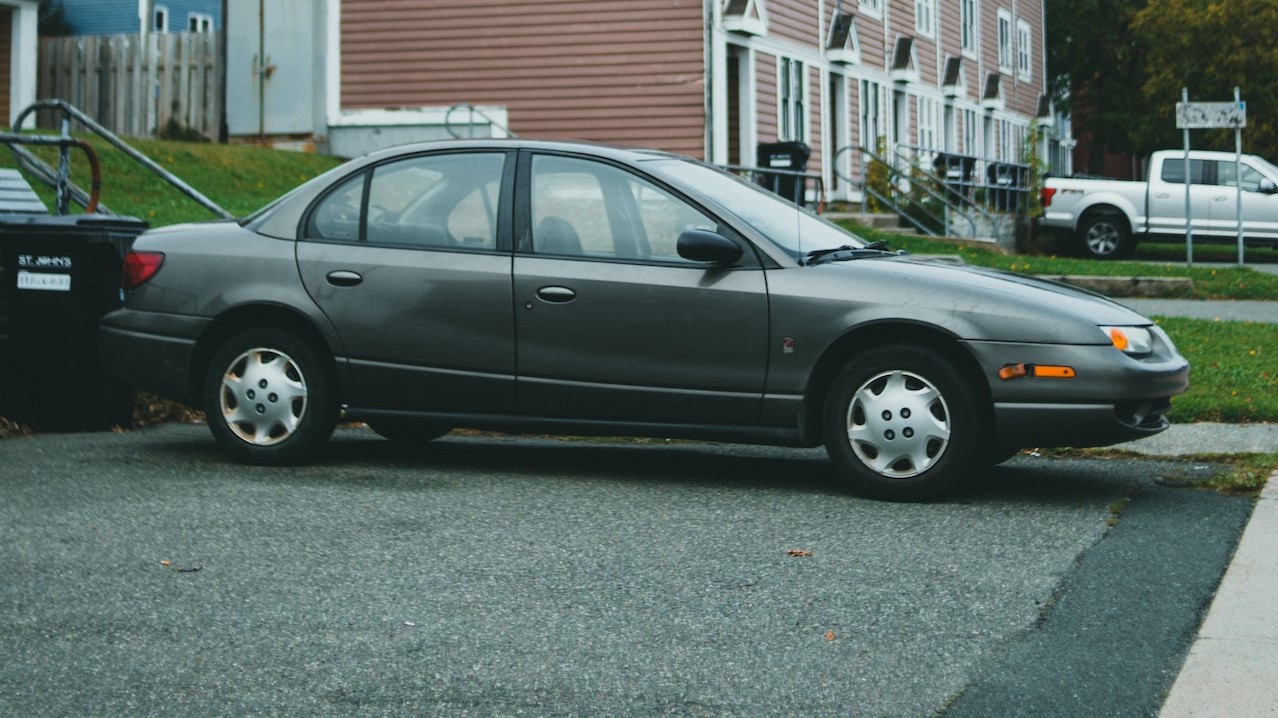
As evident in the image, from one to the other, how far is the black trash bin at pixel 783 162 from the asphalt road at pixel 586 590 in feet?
50.5

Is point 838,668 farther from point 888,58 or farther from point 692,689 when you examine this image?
point 888,58

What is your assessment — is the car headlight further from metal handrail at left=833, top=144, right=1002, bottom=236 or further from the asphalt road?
metal handrail at left=833, top=144, right=1002, bottom=236

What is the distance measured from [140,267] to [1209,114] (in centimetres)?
1721

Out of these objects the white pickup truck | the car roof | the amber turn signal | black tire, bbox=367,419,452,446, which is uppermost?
the white pickup truck

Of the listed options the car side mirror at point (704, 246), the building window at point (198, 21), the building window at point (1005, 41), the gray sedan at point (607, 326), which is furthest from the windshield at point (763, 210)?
the building window at point (1005, 41)

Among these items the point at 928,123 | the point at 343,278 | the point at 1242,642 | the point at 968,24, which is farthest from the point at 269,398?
the point at 968,24

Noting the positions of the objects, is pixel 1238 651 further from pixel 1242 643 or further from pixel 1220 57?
pixel 1220 57

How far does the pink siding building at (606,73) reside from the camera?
79.9 feet

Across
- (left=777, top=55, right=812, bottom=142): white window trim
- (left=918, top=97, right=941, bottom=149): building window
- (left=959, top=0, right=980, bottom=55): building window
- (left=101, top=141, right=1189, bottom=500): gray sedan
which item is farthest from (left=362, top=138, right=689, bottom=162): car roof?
(left=959, top=0, right=980, bottom=55): building window

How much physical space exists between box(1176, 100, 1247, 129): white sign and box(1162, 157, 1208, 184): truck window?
5.71m

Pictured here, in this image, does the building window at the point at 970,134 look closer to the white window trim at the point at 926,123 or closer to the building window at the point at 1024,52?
the white window trim at the point at 926,123

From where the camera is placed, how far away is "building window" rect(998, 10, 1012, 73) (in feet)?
141

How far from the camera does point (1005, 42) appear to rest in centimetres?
4372

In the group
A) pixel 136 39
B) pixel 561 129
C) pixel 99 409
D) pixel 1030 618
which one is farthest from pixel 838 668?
pixel 136 39
